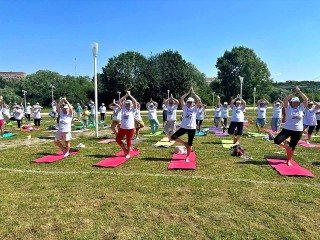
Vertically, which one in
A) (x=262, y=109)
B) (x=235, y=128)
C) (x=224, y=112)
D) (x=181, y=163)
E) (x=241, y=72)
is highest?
(x=241, y=72)

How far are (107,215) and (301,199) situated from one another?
→ 3637 mm

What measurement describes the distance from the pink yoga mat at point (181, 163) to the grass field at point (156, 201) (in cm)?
22

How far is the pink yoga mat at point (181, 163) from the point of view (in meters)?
8.02

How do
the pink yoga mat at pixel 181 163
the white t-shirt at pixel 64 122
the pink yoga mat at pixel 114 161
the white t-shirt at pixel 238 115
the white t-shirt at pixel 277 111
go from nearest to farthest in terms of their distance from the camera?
the pink yoga mat at pixel 181 163, the pink yoga mat at pixel 114 161, the white t-shirt at pixel 64 122, the white t-shirt at pixel 238 115, the white t-shirt at pixel 277 111

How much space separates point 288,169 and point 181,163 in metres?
2.87

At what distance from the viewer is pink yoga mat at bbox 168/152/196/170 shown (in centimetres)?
802

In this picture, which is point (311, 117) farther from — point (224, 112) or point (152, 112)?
point (152, 112)

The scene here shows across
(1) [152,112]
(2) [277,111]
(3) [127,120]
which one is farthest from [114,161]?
(2) [277,111]

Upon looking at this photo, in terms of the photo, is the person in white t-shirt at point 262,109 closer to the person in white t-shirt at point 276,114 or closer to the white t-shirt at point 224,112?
the person in white t-shirt at point 276,114

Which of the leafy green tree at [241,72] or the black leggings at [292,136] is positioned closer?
the black leggings at [292,136]

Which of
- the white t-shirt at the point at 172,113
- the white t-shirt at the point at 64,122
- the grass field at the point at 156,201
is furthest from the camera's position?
the white t-shirt at the point at 172,113

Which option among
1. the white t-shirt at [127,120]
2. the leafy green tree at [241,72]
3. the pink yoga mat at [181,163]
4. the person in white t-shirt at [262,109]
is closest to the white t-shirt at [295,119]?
the pink yoga mat at [181,163]

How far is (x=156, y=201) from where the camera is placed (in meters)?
5.54

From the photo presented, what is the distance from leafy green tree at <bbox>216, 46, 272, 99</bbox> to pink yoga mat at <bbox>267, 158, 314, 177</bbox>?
61858mm
